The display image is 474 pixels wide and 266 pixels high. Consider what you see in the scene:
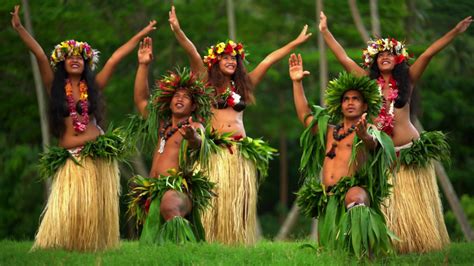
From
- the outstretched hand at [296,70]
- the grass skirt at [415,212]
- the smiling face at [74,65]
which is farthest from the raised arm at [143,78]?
the grass skirt at [415,212]

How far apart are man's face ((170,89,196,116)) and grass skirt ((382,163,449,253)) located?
1478 mm

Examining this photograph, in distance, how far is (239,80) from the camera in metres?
7.88

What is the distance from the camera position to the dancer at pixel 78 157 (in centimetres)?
720

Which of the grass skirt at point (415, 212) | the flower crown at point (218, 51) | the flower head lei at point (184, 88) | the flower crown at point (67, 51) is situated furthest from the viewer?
the flower crown at point (218, 51)

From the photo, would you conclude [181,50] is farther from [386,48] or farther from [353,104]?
[353,104]

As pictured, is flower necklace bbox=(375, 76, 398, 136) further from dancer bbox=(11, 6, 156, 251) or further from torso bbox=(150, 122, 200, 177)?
dancer bbox=(11, 6, 156, 251)

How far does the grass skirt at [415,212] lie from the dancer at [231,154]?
96 cm

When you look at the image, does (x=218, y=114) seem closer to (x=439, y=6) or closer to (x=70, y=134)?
(x=70, y=134)

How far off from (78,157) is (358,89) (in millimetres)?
2015

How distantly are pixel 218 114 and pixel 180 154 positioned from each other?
1.14 metres

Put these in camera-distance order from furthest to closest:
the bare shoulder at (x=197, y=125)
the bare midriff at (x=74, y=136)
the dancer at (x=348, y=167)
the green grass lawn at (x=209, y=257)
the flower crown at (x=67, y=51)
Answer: the flower crown at (x=67, y=51), the bare midriff at (x=74, y=136), the bare shoulder at (x=197, y=125), the dancer at (x=348, y=167), the green grass lawn at (x=209, y=257)

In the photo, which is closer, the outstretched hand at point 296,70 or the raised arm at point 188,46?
the outstretched hand at point 296,70

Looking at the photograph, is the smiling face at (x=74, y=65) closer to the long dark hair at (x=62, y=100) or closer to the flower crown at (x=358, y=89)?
the long dark hair at (x=62, y=100)

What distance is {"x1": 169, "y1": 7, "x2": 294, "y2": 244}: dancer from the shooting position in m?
7.52
